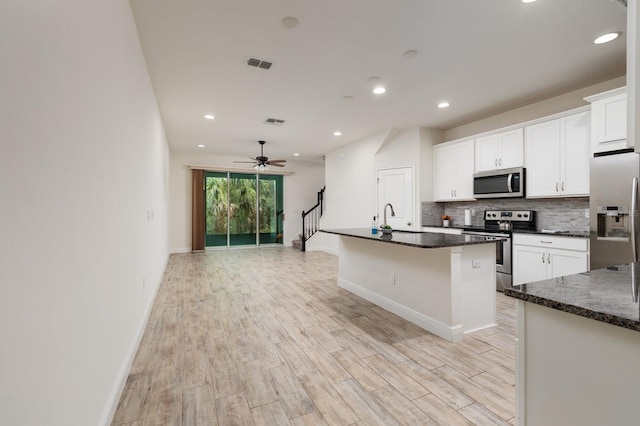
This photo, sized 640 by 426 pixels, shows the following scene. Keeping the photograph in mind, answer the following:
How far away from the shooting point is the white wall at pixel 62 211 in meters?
0.80

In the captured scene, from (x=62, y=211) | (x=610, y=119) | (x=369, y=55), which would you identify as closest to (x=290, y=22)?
(x=369, y=55)

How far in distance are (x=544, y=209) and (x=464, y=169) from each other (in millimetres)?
1373

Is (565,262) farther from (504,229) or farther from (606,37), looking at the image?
(606,37)

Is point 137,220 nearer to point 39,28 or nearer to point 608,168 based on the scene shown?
point 39,28

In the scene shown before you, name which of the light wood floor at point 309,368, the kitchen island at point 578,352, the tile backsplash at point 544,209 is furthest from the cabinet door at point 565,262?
the kitchen island at point 578,352

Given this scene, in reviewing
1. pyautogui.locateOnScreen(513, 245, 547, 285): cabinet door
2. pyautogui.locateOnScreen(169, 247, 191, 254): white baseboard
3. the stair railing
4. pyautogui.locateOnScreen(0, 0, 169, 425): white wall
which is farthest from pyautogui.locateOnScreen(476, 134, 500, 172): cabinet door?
pyautogui.locateOnScreen(169, 247, 191, 254): white baseboard

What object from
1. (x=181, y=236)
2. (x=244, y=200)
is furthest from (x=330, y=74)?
(x=181, y=236)

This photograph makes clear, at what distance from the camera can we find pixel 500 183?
4449mm

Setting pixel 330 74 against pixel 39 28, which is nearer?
pixel 39 28

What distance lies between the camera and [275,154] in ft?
27.6

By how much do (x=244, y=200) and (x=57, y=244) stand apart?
312 inches

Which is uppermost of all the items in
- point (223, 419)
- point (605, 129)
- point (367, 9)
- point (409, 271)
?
point (367, 9)

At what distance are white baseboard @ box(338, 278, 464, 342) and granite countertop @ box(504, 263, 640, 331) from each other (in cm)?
156

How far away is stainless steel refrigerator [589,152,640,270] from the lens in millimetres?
2873
